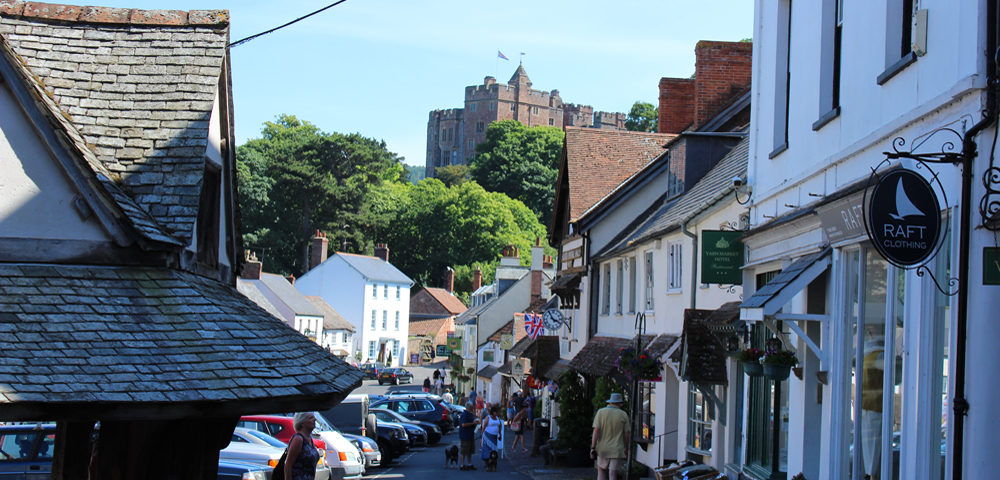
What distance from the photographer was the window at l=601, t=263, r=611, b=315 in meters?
26.9

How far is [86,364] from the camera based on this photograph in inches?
283

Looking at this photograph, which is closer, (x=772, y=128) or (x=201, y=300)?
(x=201, y=300)

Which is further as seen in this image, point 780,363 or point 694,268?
point 694,268

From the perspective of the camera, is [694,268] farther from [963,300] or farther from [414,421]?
[414,421]

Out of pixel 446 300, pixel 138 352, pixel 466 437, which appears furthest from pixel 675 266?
pixel 446 300

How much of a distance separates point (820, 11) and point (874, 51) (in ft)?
7.27

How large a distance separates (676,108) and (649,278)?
725 cm

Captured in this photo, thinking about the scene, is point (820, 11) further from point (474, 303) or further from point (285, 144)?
point (285, 144)

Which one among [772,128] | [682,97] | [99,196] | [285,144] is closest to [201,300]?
[99,196]

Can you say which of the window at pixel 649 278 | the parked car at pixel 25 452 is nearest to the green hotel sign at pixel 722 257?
the window at pixel 649 278

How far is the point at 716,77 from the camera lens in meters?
23.2

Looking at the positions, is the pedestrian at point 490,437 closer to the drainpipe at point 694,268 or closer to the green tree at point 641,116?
the drainpipe at point 694,268

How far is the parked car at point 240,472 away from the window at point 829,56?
1022 centimetres

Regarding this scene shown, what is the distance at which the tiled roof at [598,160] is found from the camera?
29.1 m
